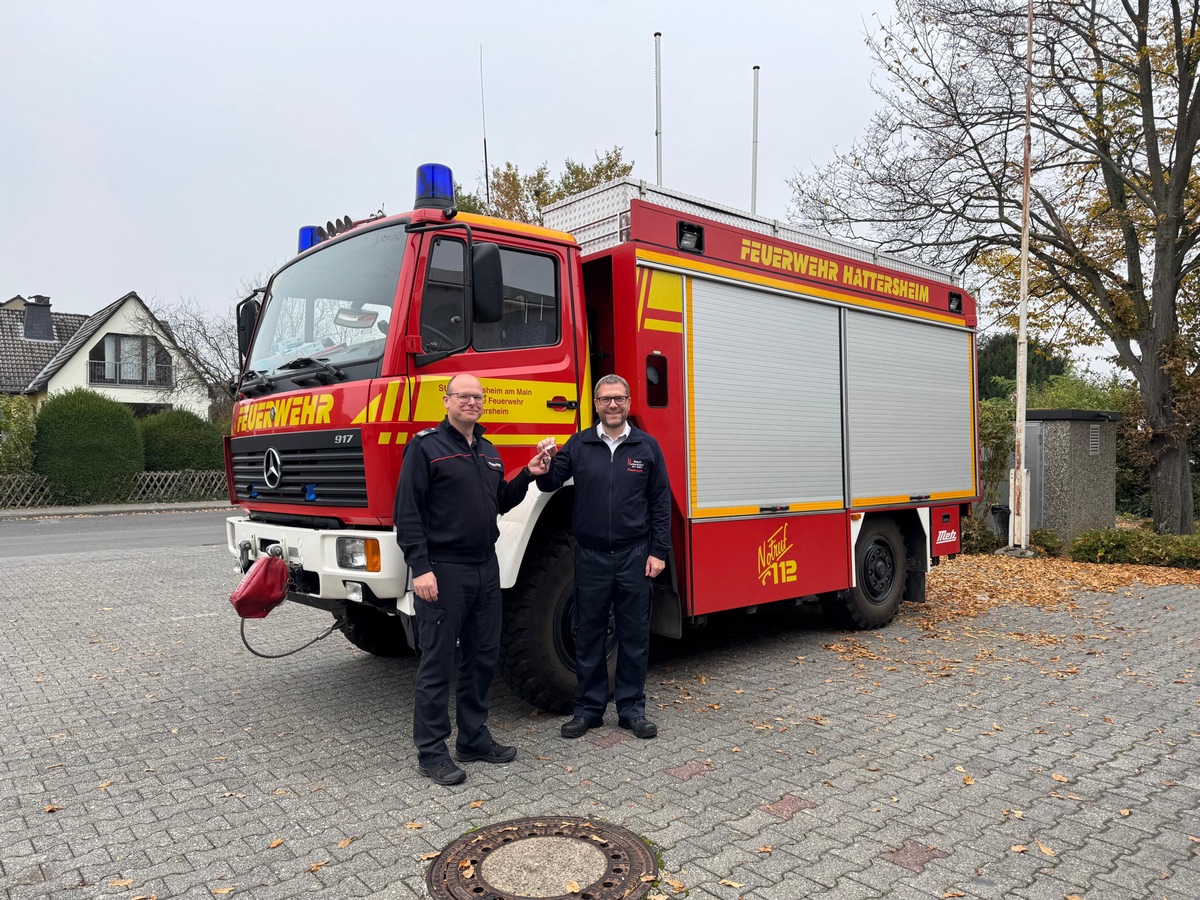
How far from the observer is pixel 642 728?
454cm

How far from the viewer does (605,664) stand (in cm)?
465

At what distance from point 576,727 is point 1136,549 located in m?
9.77

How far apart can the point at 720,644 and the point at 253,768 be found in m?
3.68

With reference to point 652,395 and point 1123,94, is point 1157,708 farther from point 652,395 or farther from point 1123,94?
point 1123,94

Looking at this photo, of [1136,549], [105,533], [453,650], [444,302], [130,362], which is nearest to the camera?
[453,650]

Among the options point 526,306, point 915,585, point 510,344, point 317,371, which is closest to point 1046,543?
point 915,585

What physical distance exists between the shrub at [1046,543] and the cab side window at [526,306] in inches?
398

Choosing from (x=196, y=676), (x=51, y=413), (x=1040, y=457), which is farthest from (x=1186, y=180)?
(x=51, y=413)

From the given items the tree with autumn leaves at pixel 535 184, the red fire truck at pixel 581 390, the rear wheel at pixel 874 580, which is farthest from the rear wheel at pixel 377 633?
the tree with autumn leaves at pixel 535 184

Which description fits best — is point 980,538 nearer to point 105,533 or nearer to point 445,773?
point 445,773

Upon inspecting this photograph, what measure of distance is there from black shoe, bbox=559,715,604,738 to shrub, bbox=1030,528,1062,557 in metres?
9.99

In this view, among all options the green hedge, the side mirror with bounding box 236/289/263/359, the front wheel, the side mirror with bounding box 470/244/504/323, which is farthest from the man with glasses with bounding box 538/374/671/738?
the green hedge

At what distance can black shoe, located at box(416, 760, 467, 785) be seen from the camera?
391 cm

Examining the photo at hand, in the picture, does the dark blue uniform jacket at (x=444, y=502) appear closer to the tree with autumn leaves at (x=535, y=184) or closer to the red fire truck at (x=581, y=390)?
the red fire truck at (x=581, y=390)
